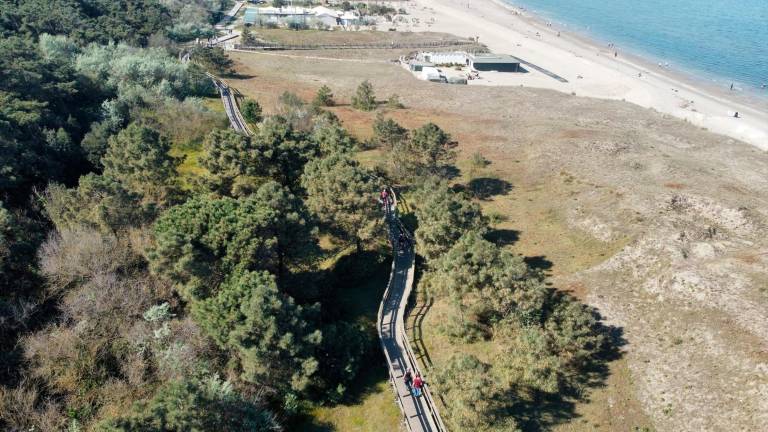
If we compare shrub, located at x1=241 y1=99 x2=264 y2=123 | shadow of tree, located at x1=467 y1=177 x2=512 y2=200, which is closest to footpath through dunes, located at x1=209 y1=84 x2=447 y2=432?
shadow of tree, located at x1=467 y1=177 x2=512 y2=200

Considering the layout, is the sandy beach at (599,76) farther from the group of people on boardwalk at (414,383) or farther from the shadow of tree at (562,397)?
the group of people on boardwalk at (414,383)

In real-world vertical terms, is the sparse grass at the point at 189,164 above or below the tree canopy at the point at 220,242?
below

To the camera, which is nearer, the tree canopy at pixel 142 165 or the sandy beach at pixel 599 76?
the tree canopy at pixel 142 165

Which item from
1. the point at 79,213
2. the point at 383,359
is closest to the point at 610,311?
the point at 383,359

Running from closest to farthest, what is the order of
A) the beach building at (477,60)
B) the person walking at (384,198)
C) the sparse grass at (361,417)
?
the sparse grass at (361,417), the person walking at (384,198), the beach building at (477,60)

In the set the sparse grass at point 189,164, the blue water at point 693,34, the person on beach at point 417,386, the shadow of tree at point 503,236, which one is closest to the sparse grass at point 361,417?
the person on beach at point 417,386

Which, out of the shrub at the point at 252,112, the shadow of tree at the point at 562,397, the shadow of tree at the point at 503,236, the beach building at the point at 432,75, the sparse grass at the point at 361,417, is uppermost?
the beach building at the point at 432,75

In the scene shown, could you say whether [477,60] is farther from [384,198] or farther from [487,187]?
[384,198]

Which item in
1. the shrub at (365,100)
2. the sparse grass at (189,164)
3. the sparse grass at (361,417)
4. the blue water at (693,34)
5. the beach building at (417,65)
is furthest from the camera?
the blue water at (693,34)
